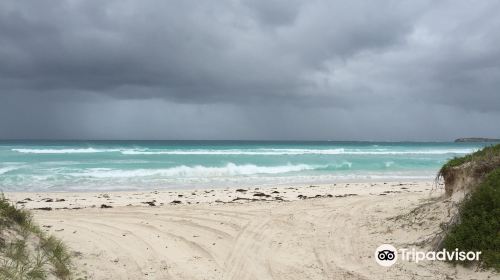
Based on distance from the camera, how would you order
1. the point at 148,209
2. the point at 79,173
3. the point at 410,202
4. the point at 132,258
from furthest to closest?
the point at 79,173, the point at 148,209, the point at 410,202, the point at 132,258

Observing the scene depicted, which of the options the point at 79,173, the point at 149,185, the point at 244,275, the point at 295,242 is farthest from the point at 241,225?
the point at 79,173

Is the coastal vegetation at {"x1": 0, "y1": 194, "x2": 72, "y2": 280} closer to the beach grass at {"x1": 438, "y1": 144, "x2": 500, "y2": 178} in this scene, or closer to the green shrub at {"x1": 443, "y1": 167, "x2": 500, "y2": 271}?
the green shrub at {"x1": 443, "y1": 167, "x2": 500, "y2": 271}

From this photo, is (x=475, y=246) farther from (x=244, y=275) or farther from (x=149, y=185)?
(x=149, y=185)

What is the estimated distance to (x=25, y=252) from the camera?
4516mm

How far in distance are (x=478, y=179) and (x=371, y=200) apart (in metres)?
4.62

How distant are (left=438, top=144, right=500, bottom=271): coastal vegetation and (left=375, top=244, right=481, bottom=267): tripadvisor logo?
9 cm

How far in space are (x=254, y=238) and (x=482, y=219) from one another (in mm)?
3936

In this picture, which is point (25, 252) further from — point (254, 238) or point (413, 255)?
point (413, 255)

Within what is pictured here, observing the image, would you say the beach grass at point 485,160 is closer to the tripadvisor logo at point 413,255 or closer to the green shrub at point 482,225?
the green shrub at point 482,225

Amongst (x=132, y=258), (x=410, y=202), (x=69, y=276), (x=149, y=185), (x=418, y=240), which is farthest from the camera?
(x=149, y=185)

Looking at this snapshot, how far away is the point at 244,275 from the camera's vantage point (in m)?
5.63

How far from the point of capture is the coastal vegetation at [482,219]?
5.12m

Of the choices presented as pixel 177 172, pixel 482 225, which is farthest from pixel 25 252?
pixel 177 172

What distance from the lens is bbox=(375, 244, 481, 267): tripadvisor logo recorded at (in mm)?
5328
